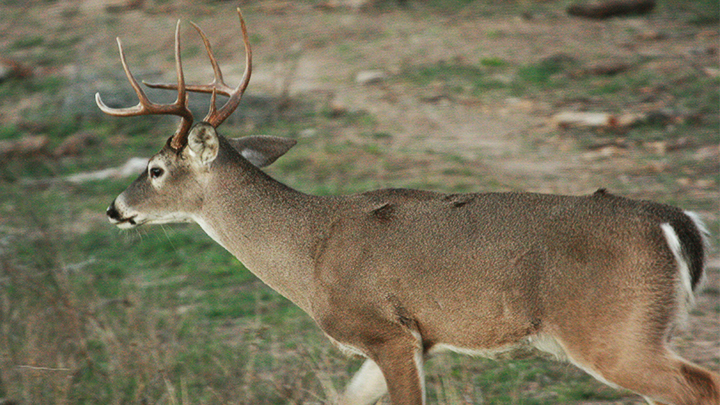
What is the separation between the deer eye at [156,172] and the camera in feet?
17.0

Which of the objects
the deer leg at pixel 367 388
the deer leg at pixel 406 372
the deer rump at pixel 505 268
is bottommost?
the deer leg at pixel 367 388

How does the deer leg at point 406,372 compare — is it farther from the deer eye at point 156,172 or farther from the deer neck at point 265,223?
the deer eye at point 156,172

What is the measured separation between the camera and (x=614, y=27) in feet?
48.1

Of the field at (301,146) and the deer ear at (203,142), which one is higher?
the deer ear at (203,142)

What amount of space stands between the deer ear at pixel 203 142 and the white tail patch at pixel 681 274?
89.4 inches

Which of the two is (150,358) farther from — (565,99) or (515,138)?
(565,99)

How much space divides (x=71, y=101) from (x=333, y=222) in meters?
9.60

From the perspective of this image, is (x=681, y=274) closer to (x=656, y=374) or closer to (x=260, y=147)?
(x=656, y=374)

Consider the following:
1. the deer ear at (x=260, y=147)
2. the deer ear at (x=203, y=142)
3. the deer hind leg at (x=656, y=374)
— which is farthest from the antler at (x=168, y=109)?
the deer hind leg at (x=656, y=374)

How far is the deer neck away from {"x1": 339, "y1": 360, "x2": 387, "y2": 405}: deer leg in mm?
488

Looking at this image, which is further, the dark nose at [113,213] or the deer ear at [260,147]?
the deer ear at [260,147]

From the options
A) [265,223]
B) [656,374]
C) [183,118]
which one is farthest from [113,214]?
[656,374]

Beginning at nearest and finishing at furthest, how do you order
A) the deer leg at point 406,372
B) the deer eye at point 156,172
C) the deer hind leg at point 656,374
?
1. the deer hind leg at point 656,374
2. the deer leg at point 406,372
3. the deer eye at point 156,172

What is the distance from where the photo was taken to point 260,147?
221 inches
